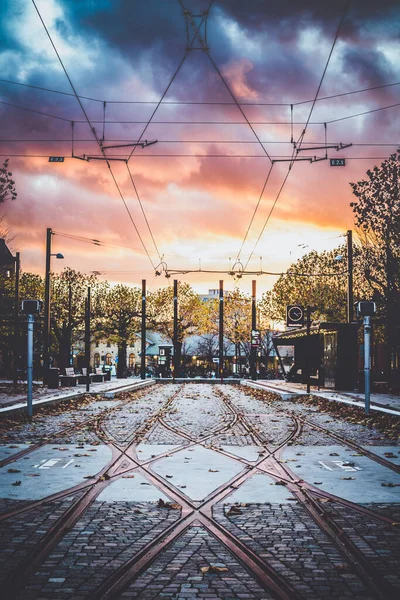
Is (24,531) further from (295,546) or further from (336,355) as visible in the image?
(336,355)

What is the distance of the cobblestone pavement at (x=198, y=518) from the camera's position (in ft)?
14.0

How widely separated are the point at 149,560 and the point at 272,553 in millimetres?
978

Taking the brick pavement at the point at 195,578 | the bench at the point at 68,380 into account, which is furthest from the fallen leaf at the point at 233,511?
the bench at the point at 68,380

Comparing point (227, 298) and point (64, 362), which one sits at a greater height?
point (227, 298)

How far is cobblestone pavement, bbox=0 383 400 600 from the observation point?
168 inches

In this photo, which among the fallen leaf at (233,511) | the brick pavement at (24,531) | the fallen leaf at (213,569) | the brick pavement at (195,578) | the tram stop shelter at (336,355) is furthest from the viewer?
the tram stop shelter at (336,355)

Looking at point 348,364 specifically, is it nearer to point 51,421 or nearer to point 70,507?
point 51,421

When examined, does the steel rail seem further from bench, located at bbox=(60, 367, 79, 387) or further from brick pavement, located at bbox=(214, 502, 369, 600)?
bench, located at bbox=(60, 367, 79, 387)

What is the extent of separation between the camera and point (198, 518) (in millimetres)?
6039

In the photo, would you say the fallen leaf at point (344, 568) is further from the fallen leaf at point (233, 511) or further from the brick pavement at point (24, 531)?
the brick pavement at point (24, 531)

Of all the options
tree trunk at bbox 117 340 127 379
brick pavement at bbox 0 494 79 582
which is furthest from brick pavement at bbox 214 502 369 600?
tree trunk at bbox 117 340 127 379

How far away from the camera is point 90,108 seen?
1792cm

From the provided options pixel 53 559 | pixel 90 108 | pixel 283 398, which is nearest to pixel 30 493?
pixel 53 559

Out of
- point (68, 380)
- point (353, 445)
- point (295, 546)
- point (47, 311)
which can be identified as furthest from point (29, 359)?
point (68, 380)
